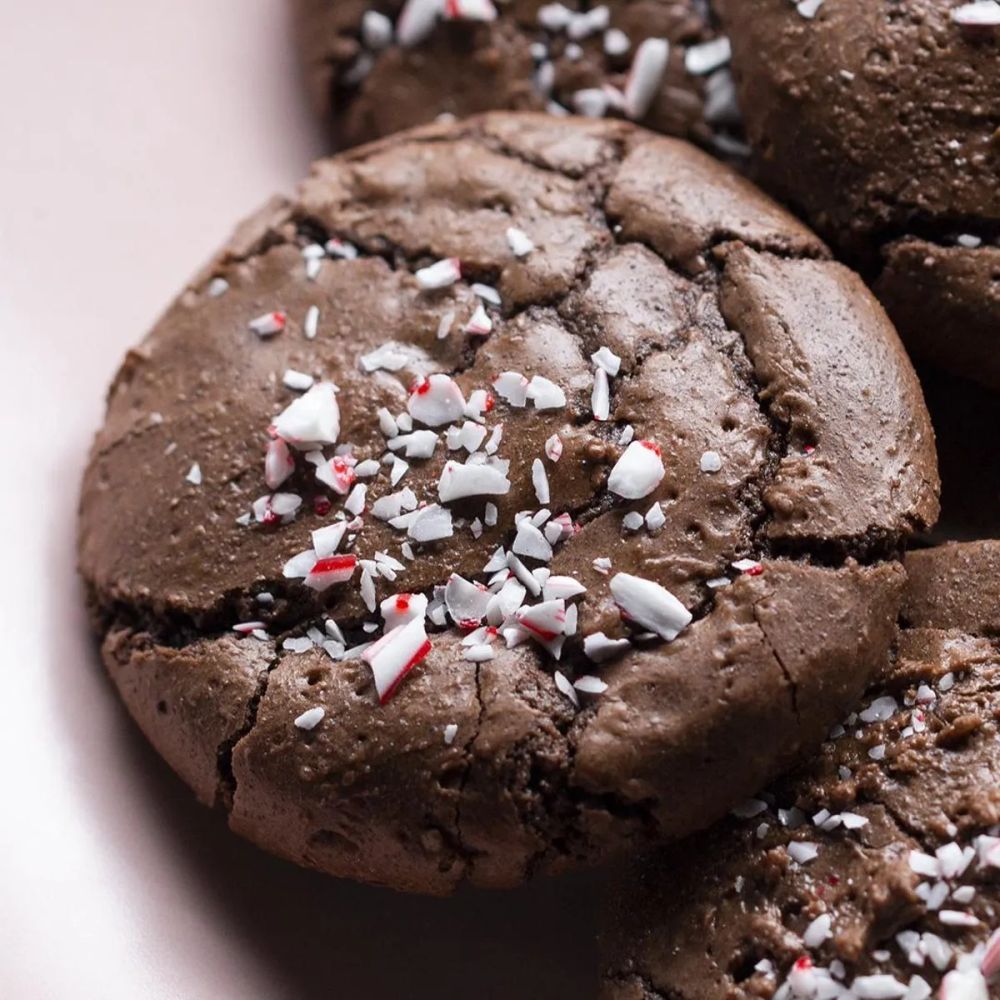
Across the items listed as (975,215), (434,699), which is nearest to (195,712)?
(434,699)

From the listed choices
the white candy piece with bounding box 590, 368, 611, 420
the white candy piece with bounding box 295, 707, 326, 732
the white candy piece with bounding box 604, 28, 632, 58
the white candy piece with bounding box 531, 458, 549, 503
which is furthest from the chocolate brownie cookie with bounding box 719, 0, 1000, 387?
the white candy piece with bounding box 295, 707, 326, 732

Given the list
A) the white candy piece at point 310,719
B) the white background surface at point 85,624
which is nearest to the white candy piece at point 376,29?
the white background surface at point 85,624

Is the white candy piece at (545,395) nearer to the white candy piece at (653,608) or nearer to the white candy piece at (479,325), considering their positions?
the white candy piece at (479,325)

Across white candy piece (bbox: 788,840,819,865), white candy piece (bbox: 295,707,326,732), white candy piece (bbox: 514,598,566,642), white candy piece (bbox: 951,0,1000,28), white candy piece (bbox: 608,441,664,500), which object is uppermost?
white candy piece (bbox: 951,0,1000,28)

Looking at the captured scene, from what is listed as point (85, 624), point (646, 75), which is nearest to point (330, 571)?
point (85, 624)

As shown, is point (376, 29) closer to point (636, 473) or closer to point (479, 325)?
point (479, 325)

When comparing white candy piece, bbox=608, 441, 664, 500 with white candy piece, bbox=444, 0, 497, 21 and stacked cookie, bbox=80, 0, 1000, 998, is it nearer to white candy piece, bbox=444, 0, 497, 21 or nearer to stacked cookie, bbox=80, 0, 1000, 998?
stacked cookie, bbox=80, 0, 1000, 998
